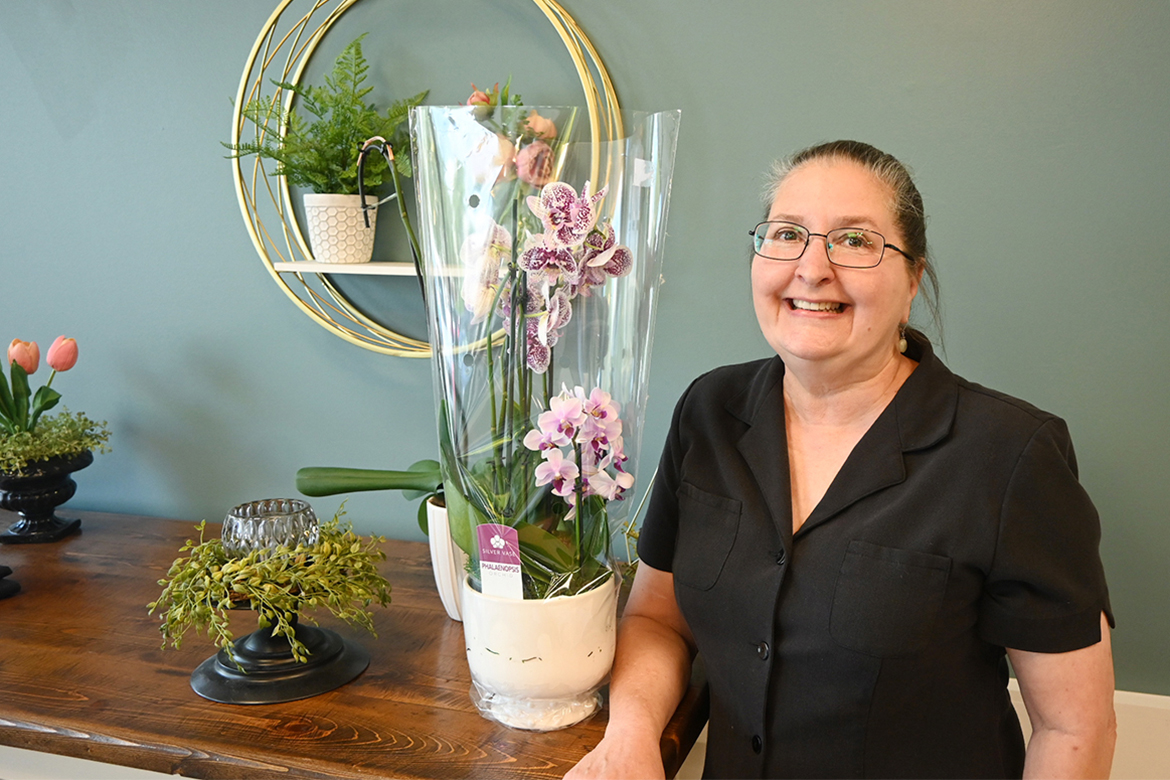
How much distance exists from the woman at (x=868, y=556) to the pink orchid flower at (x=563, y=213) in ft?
0.94

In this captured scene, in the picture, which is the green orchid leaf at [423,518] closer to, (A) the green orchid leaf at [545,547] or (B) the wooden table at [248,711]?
(B) the wooden table at [248,711]

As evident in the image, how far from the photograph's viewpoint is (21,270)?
7.08 feet

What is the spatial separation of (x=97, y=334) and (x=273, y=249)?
1.76 feet

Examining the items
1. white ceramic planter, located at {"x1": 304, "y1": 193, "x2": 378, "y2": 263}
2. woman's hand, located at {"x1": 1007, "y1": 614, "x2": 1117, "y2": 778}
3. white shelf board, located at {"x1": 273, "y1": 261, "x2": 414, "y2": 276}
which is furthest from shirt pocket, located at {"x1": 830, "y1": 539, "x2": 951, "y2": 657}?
white ceramic planter, located at {"x1": 304, "y1": 193, "x2": 378, "y2": 263}

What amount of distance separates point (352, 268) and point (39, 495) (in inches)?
32.1

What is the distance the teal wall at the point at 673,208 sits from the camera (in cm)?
148

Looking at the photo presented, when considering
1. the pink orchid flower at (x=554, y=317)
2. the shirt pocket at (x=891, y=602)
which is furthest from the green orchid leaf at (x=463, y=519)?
the shirt pocket at (x=891, y=602)

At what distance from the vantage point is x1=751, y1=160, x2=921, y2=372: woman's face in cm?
113

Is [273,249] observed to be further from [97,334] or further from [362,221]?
[97,334]

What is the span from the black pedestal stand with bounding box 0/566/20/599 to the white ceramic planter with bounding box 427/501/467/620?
0.75m

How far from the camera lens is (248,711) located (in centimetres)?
121

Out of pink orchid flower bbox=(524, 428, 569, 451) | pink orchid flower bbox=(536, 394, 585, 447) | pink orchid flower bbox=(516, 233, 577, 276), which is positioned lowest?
pink orchid flower bbox=(524, 428, 569, 451)

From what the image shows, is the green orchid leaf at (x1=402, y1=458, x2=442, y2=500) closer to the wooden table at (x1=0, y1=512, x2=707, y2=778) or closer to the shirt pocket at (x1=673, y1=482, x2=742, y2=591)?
the wooden table at (x1=0, y1=512, x2=707, y2=778)

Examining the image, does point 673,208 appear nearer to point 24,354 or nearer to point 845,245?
point 845,245
